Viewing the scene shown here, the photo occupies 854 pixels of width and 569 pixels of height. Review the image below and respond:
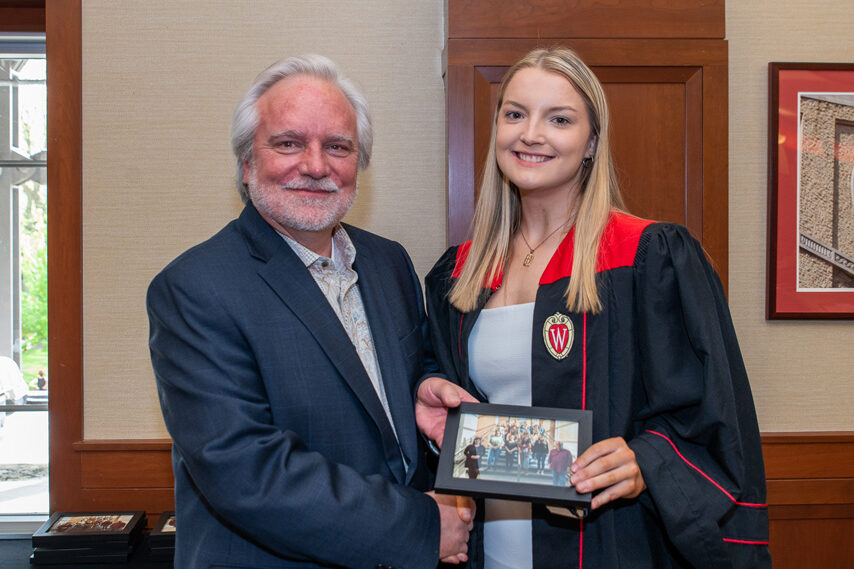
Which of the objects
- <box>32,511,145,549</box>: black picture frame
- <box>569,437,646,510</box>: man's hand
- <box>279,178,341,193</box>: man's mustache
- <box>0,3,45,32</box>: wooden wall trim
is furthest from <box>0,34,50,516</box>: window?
<box>569,437,646,510</box>: man's hand

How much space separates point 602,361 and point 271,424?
78cm

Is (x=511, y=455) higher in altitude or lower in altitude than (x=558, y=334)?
lower

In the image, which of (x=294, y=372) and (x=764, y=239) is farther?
(x=764, y=239)

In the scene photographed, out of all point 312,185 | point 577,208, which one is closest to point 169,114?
point 312,185

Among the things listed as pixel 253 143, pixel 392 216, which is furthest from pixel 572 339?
pixel 392 216

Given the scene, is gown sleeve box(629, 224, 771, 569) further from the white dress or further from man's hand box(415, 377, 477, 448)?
man's hand box(415, 377, 477, 448)

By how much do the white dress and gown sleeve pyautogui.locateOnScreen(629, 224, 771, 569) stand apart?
0.93ft

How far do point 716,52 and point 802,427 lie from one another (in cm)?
149

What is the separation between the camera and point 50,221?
2.48 m

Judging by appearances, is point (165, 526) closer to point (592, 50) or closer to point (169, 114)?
point (169, 114)

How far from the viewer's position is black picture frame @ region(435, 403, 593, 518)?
4.36 feet

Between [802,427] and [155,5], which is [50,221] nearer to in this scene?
[155,5]

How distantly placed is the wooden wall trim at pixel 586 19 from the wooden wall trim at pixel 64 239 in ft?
4.76

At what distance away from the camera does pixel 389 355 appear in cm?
168
